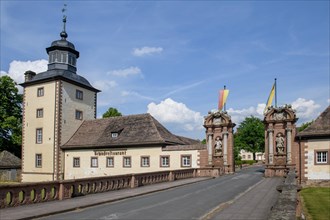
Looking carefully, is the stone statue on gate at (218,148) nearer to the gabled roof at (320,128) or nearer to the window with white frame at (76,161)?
the gabled roof at (320,128)

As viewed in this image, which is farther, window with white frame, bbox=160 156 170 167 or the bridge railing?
window with white frame, bbox=160 156 170 167

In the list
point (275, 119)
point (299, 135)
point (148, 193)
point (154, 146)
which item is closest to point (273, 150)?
point (275, 119)

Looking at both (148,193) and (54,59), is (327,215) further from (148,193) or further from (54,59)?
(54,59)

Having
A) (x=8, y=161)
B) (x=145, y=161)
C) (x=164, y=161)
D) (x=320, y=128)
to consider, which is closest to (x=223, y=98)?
(x=164, y=161)

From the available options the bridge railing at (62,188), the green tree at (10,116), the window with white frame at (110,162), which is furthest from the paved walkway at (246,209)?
the green tree at (10,116)

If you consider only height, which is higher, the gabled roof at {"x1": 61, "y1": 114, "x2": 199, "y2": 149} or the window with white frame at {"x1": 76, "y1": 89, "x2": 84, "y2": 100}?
the window with white frame at {"x1": 76, "y1": 89, "x2": 84, "y2": 100}

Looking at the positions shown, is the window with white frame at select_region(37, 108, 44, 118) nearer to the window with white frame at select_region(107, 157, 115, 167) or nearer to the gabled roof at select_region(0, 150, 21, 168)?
the gabled roof at select_region(0, 150, 21, 168)

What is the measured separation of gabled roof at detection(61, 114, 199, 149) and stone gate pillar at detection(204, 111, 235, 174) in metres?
3.94

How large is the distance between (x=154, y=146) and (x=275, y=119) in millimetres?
11636

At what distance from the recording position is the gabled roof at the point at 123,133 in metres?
34.2

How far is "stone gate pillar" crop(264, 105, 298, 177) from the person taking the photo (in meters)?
30.5

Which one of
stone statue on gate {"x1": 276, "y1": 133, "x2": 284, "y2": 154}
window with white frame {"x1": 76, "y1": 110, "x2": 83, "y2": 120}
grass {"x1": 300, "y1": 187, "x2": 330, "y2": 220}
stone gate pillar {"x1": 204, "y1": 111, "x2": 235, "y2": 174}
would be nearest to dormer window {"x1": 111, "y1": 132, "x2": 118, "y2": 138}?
window with white frame {"x1": 76, "y1": 110, "x2": 83, "y2": 120}

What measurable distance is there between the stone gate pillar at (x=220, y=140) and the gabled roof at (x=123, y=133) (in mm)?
3941

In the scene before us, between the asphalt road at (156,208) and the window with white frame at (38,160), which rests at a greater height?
the asphalt road at (156,208)
